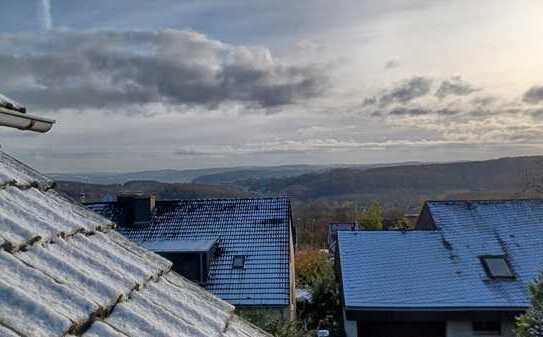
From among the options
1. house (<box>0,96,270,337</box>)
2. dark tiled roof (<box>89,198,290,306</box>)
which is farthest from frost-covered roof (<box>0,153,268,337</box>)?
dark tiled roof (<box>89,198,290,306</box>)

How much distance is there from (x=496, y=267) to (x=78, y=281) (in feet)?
56.5

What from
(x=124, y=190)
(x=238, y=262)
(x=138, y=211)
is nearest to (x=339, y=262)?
(x=238, y=262)

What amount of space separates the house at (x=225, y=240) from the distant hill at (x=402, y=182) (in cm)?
8227

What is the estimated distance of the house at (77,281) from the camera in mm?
1262

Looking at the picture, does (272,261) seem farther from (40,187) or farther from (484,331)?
(40,187)

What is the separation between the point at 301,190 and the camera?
119562mm

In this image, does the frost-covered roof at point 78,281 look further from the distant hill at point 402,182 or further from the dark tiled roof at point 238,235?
the distant hill at point 402,182

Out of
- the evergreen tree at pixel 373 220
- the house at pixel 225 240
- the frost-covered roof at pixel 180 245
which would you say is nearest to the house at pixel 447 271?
the house at pixel 225 240

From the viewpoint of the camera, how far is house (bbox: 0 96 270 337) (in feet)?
4.14

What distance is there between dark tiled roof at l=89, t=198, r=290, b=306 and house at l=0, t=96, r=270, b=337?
14599mm

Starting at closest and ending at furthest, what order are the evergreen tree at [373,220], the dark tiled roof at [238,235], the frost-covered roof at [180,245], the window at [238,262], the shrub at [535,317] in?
the shrub at [535,317], the dark tiled roof at [238,235], the frost-covered roof at [180,245], the window at [238,262], the evergreen tree at [373,220]

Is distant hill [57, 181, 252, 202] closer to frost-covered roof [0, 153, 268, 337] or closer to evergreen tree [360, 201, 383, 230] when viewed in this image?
frost-covered roof [0, 153, 268, 337]

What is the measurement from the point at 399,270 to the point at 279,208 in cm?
540

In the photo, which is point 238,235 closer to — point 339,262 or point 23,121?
point 339,262
